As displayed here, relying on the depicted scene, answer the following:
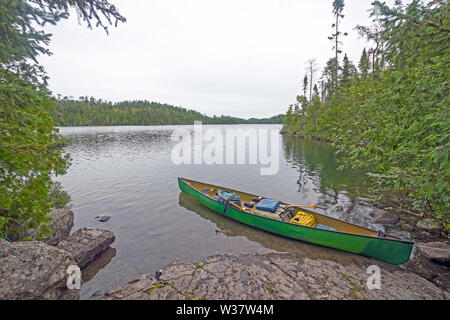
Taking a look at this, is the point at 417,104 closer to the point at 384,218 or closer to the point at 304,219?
the point at 304,219

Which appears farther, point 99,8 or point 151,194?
point 151,194

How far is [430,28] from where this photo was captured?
18.3 ft

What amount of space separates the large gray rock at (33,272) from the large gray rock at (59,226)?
121 inches

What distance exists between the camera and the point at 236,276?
6.59 meters

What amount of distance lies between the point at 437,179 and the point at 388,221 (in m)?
7.38

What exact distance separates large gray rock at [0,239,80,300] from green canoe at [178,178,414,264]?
7378mm

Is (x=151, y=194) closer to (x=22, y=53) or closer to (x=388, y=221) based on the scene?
(x=22, y=53)

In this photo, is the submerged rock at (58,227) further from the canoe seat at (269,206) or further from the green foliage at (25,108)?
the canoe seat at (269,206)

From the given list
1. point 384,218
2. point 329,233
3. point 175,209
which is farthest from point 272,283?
point 384,218

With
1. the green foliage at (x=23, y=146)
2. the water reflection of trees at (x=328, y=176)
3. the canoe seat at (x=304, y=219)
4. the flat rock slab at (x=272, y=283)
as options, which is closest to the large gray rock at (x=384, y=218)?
the water reflection of trees at (x=328, y=176)

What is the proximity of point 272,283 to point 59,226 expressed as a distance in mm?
9929

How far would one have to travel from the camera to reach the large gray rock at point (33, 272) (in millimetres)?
4812
